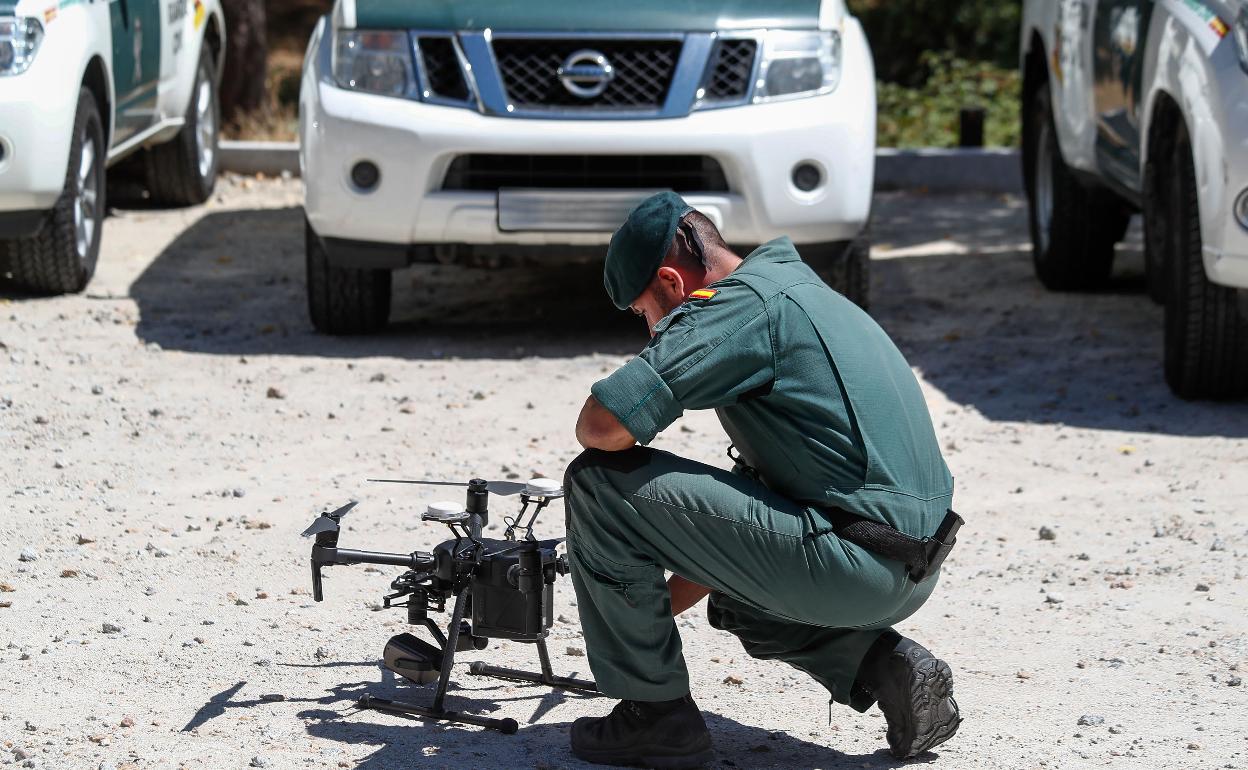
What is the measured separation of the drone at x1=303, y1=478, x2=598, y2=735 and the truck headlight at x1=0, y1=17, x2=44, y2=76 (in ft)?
13.6

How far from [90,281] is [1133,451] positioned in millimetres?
4778

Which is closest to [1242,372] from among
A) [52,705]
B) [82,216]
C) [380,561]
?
[380,561]

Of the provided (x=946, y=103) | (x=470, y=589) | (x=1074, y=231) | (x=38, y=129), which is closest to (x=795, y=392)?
(x=470, y=589)

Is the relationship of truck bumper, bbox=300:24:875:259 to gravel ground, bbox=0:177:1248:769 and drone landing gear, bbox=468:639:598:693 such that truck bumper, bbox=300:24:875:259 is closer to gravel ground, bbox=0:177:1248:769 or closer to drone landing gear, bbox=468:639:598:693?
gravel ground, bbox=0:177:1248:769

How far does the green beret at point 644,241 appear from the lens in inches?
139

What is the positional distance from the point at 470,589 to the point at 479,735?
0.31 meters

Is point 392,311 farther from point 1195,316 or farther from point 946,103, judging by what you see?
point 946,103

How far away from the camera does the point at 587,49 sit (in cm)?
704

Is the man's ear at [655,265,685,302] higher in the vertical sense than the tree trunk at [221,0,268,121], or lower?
higher

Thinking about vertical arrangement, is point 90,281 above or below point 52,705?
below

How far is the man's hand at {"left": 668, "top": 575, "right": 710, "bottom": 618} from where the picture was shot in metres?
3.86

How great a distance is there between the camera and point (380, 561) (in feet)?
12.9

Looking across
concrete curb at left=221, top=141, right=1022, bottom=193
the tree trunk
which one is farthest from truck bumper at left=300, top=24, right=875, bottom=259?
the tree trunk

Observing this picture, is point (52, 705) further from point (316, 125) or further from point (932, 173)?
point (932, 173)
